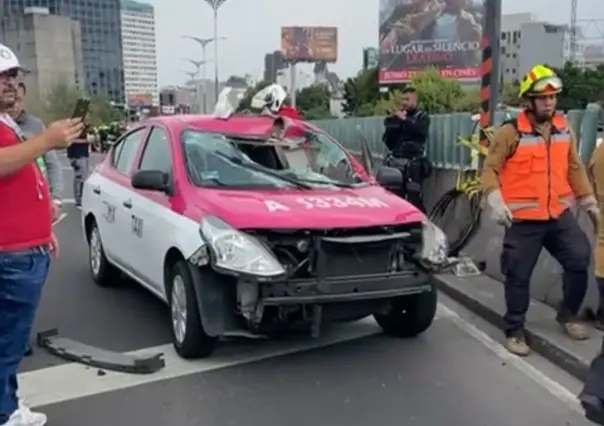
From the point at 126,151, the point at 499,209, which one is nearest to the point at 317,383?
the point at 499,209

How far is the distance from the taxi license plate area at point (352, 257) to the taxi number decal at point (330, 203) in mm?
349

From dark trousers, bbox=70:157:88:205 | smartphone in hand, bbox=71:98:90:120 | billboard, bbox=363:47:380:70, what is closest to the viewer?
smartphone in hand, bbox=71:98:90:120

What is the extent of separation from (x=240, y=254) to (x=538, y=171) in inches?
84.8

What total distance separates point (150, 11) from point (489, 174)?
4342 inches

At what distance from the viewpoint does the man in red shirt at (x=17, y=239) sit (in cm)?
364

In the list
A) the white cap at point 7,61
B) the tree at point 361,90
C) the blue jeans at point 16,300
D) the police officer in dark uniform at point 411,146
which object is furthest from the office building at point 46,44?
the blue jeans at point 16,300

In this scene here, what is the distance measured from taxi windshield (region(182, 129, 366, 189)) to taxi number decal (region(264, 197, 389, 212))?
41cm

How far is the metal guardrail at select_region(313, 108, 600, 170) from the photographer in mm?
6730

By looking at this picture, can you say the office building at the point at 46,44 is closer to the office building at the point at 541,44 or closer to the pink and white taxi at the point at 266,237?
the office building at the point at 541,44

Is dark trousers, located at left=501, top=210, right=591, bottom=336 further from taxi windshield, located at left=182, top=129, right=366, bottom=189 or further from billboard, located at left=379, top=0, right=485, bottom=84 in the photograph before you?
billboard, located at left=379, top=0, right=485, bottom=84

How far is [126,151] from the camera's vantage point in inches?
291

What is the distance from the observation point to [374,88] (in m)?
80.6

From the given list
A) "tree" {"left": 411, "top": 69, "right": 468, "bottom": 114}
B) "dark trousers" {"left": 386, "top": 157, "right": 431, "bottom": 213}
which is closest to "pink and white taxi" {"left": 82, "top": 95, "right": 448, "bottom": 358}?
"dark trousers" {"left": 386, "top": 157, "right": 431, "bottom": 213}

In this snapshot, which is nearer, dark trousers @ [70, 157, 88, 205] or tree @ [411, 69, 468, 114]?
dark trousers @ [70, 157, 88, 205]
